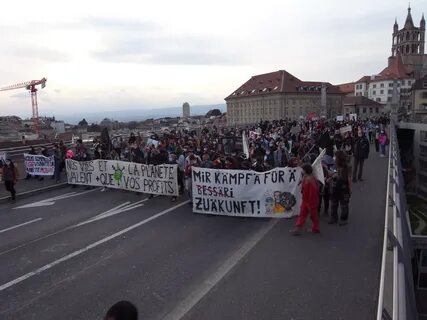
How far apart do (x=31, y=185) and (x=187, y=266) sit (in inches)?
498

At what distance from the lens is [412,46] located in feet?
481

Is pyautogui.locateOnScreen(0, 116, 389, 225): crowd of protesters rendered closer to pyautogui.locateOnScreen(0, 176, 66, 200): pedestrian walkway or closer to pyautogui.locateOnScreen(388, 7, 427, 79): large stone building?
pyautogui.locateOnScreen(0, 176, 66, 200): pedestrian walkway

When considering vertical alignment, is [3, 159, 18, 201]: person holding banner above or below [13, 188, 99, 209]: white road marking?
above

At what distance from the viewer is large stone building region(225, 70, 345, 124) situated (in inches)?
4735

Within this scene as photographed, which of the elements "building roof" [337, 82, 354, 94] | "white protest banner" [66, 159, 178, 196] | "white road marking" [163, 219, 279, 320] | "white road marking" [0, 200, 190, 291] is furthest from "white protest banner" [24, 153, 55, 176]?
"building roof" [337, 82, 354, 94]

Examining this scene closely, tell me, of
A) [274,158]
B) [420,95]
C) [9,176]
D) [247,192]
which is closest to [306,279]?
[247,192]

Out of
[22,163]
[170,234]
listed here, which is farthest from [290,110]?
[170,234]

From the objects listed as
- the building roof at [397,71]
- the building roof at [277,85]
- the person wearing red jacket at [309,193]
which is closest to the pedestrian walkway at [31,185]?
the person wearing red jacket at [309,193]

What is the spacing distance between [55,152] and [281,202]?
40.0 feet

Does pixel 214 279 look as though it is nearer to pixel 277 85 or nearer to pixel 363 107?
pixel 277 85

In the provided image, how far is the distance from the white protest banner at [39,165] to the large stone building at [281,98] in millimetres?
100920

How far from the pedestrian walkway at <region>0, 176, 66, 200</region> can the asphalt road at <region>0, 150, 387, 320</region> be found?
468cm

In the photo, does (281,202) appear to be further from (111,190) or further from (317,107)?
(317,107)

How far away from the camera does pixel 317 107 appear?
126 metres
